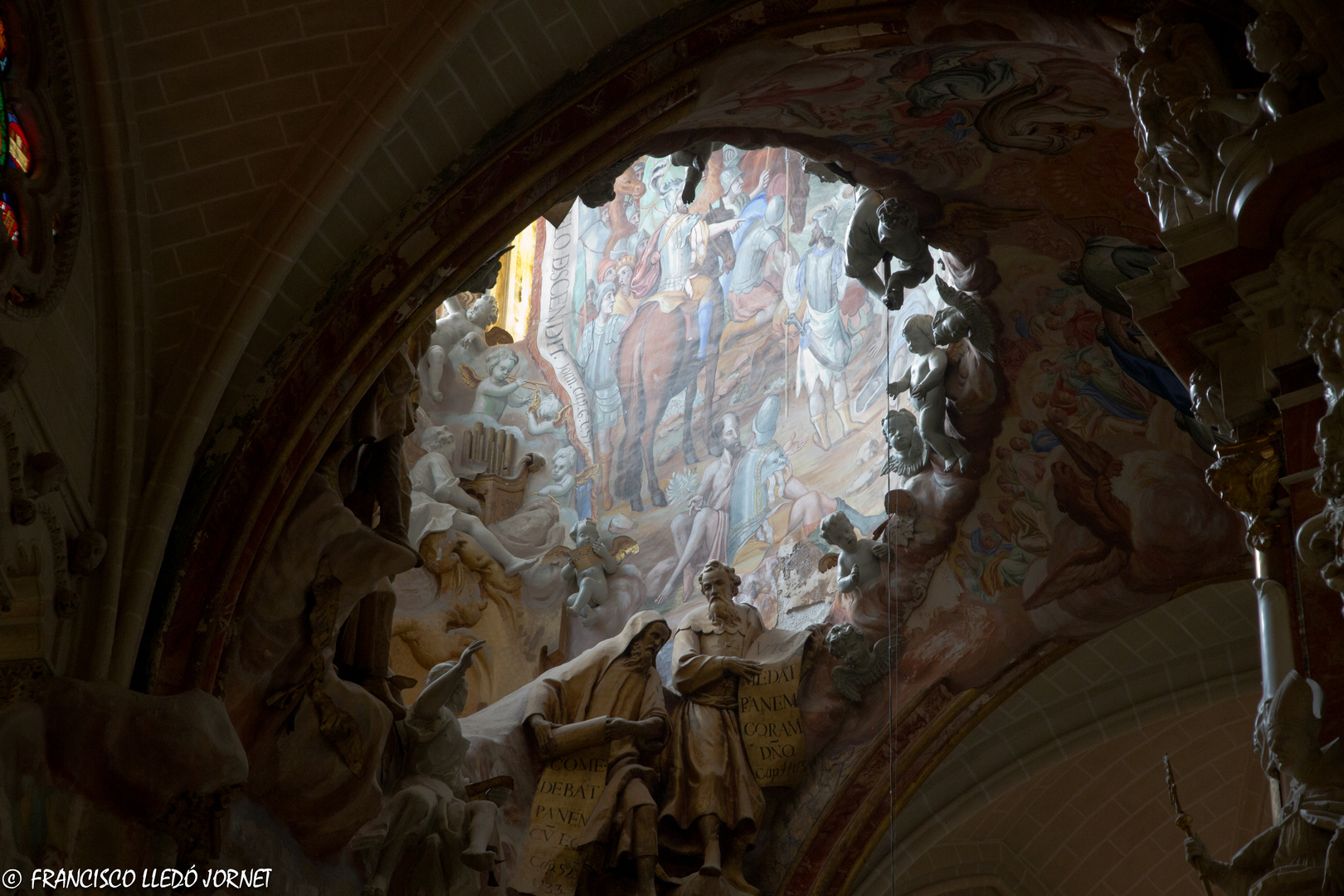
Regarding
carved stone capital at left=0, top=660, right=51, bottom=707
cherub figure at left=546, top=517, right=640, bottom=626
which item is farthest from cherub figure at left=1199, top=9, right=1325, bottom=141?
cherub figure at left=546, top=517, right=640, bottom=626

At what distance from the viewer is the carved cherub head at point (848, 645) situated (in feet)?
37.1

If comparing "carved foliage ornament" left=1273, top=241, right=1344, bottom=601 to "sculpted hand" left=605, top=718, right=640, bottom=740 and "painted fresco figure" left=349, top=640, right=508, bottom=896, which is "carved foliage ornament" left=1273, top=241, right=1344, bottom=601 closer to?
"painted fresco figure" left=349, top=640, right=508, bottom=896

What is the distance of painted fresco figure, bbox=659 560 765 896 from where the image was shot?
425 inches

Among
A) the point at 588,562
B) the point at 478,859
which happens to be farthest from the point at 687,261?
the point at 478,859

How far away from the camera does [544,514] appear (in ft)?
44.3

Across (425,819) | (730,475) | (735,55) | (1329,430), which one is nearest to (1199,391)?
(1329,430)

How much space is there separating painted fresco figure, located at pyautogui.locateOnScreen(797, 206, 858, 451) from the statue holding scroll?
27.6 feet

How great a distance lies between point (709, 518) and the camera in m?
13.4

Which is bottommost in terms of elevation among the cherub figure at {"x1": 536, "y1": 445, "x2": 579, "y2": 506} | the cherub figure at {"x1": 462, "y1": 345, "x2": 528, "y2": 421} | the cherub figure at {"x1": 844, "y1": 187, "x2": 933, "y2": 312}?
the cherub figure at {"x1": 844, "y1": 187, "x2": 933, "y2": 312}

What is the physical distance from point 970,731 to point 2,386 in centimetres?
733

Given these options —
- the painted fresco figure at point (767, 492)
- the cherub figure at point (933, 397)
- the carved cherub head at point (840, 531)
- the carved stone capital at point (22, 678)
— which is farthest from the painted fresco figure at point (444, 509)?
the carved stone capital at point (22, 678)

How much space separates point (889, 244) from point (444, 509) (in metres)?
4.48

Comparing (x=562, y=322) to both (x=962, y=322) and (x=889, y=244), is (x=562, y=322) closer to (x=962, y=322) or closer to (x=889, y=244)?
(x=962, y=322)

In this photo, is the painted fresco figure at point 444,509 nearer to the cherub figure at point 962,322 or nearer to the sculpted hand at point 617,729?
the sculpted hand at point 617,729
